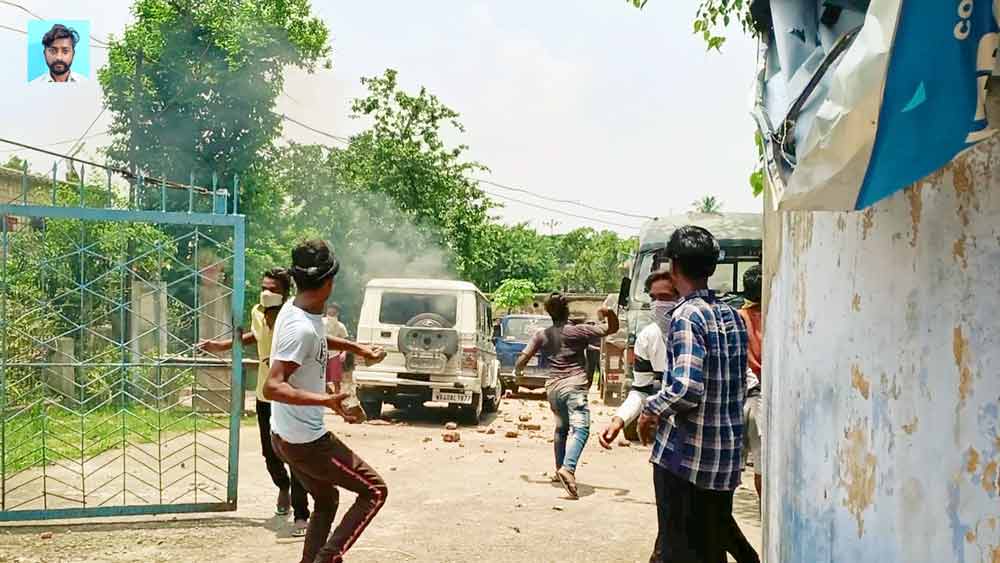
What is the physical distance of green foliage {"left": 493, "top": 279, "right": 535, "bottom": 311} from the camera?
34.8m

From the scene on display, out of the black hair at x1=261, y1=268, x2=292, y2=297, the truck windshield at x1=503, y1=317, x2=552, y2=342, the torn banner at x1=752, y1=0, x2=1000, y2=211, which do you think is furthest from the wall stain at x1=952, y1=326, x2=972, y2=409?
the truck windshield at x1=503, y1=317, x2=552, y2=342

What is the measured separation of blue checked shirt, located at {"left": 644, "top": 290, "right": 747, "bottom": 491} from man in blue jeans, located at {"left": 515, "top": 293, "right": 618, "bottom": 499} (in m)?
3.84

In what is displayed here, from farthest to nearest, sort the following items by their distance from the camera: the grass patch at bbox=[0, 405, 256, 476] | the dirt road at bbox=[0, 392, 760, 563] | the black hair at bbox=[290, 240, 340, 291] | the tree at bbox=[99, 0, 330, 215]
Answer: the tree at bbox=[99, 0, 330, 215] → the grass patch at bbox=[0, 405, 256, 476] → the dirt road at bbox=[0, 392, 760, 563] → the black hair at bbox=[290, 240, 340, 291]

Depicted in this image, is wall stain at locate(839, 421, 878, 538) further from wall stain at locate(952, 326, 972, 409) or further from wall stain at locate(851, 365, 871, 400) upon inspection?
wall stain at locate(952, 326, 972, 409)

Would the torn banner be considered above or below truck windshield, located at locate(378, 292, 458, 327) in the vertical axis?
above

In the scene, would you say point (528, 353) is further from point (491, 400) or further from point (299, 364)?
point (491, 400)

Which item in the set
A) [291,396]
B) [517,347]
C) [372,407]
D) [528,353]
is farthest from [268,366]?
[517,347]

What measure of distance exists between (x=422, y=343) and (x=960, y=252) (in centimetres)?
1057

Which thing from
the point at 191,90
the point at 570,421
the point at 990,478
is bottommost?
the point at 570,421

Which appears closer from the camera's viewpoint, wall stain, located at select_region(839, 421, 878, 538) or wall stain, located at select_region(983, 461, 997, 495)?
wall stain, located at select_region(983, 461, 997, 495)

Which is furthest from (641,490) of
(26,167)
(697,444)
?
(26,167)

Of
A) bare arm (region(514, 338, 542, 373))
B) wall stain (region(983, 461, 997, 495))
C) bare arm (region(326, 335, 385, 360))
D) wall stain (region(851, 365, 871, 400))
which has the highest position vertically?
wall stain (region(851, 365, 871, 400))

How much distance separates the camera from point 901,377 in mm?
2629

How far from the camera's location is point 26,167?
223 inches
